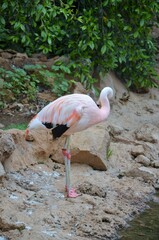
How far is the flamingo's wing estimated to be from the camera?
5902mm

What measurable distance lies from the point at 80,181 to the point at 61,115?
1.03m

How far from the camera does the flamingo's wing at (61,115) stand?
590cm

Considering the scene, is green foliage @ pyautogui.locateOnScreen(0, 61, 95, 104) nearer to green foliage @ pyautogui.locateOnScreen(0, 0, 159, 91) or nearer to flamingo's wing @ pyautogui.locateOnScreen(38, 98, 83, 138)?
green foliage @ pyautogui.locateOnScreen(0, 0, 159, 91)

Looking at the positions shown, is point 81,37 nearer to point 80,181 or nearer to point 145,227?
point 80,181

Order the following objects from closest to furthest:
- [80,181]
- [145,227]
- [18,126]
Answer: [145,227], [80,181], [18,126]

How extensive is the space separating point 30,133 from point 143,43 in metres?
3.53

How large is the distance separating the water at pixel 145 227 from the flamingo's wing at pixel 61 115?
1211 millimetres

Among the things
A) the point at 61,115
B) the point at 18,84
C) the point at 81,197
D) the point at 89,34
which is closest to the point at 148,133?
the point at 89,34

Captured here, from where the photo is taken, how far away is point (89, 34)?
330 inches

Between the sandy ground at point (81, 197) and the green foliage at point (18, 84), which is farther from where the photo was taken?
the green foliage at point (18, 84)

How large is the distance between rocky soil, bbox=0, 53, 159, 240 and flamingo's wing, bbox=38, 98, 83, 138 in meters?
0.52

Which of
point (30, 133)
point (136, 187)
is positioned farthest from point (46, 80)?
point (136, 187)

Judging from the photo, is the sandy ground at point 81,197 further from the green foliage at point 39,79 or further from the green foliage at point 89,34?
the green foliage at point 89,34

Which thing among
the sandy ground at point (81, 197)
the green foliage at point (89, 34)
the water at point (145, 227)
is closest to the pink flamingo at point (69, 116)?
the sandy ground at point (81, 197)
